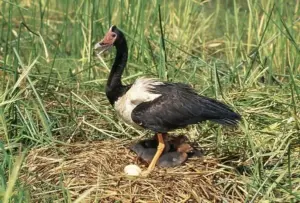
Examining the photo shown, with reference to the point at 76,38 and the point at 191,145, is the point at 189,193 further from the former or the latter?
the point at 76,38

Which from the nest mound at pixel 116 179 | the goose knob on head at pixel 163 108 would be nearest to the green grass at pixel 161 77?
the nest mound at pixel 116 179

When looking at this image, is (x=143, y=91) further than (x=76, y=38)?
No

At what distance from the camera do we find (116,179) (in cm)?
498

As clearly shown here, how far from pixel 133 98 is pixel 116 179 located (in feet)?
2.09

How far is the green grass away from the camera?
16.9ft

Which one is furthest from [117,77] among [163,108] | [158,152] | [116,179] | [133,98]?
[116,179]

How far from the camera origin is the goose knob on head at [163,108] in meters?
5.11

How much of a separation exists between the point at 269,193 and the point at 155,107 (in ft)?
3.33

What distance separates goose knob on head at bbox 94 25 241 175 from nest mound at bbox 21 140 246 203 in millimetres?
211

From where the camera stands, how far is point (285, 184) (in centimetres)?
492

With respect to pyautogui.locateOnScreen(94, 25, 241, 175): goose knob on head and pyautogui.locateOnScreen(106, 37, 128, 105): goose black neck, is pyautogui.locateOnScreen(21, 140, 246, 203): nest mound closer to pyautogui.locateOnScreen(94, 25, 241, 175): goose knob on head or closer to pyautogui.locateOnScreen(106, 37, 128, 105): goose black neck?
pyautogui.locateOnScreen(94, 25, 241, 175): goose knob on head

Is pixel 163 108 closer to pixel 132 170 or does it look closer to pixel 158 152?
pixel 158 152

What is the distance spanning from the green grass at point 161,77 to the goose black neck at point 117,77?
0.34m

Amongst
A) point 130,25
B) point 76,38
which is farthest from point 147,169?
point 76,38
